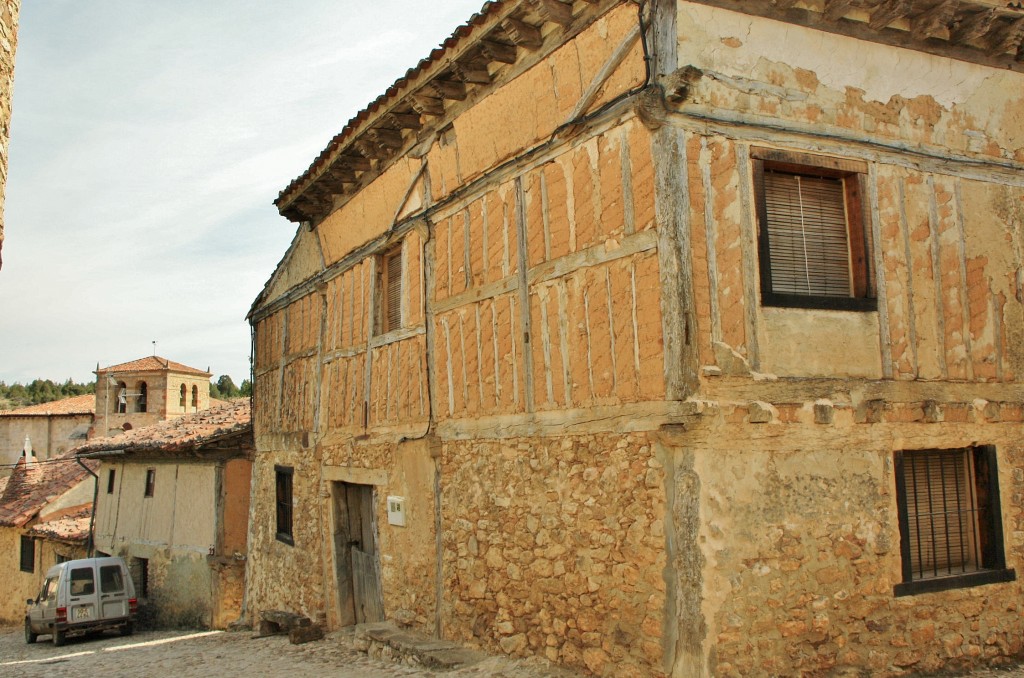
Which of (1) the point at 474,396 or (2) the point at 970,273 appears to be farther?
(1) the point at 474,396

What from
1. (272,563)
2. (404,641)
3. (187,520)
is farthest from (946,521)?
(187,520)

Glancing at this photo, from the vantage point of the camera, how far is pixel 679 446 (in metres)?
6.07

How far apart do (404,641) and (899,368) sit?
18.3 ft

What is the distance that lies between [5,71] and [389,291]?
206 inches

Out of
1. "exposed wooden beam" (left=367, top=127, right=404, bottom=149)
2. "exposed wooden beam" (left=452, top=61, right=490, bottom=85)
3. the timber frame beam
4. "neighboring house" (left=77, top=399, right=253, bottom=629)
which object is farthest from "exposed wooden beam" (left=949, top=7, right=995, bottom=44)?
"neighboring house" (left=77, top=399, right=253, bottom=629)

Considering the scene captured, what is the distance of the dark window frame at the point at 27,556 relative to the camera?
78.2 ft

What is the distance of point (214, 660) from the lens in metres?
11.1

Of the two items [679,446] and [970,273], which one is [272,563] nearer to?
[679,446]

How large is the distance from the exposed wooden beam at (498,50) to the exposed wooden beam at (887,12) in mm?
3151

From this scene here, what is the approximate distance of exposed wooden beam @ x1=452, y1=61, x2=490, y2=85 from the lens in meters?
8.28

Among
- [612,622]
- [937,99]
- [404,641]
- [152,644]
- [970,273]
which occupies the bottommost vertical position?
[152,644]

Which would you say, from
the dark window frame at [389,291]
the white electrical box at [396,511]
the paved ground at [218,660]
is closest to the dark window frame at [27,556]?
the paved ground at [218,660]

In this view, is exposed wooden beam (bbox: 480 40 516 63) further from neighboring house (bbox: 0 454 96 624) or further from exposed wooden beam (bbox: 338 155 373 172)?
neighboring house (bbox: 0 454 96 624)

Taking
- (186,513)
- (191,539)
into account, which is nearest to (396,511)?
(191,539)
